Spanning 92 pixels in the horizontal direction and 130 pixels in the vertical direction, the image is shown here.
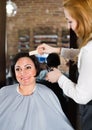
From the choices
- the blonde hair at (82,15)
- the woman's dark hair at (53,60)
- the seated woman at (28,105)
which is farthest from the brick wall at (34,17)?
the blonde hair at (82,15)

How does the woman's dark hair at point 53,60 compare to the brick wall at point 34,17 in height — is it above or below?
below

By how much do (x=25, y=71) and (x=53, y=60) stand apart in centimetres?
44

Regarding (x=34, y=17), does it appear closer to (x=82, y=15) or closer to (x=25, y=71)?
(x=25, y=71)

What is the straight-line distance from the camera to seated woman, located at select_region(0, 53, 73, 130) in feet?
6.06

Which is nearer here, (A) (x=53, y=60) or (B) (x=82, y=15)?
(B) (x=82, y=15)

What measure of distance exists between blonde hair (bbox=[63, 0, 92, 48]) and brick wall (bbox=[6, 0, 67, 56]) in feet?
2.94

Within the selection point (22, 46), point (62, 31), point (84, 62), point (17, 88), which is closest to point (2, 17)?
point (22, 46)

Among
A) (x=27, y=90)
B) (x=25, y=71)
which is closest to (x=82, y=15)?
(x=25, y=71)

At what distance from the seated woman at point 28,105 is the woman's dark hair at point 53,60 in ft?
1.00

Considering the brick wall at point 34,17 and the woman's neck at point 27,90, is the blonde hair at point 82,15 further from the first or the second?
the brick wall at point 34,17

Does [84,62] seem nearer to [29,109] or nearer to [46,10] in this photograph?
[29,109]

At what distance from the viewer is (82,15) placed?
1321 millimetres

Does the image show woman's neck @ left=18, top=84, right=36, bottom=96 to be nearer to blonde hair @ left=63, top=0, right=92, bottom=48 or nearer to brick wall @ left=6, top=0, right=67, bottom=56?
brick wall @ left=6, top=0, right=67, bottom=56

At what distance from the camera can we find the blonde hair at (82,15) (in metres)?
1.32
